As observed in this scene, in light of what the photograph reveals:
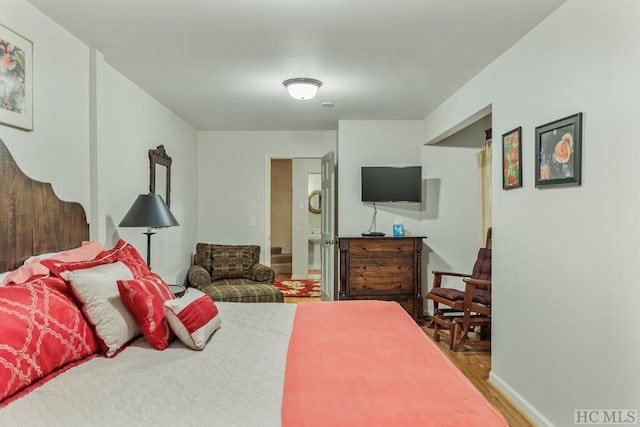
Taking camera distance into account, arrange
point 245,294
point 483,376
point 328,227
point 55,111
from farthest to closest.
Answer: point 328,227, point 245,294, point 483,376, point 55,111

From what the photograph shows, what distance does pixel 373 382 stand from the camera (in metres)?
1.59

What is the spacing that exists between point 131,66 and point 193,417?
9.49ft

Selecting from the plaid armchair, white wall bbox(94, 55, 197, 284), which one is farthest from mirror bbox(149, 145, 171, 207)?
the plaid armchair

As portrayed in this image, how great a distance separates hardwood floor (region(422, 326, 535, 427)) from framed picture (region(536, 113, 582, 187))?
58.8 inches

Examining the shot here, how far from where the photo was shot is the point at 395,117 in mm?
5324

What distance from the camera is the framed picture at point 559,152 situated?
7.53ft

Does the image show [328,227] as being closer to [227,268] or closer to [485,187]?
[227,268]

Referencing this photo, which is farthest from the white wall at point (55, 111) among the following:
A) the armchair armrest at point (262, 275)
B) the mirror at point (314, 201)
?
the mirror at point (314, 201)

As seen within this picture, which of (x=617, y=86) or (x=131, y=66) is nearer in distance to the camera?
(x=617, y=86)

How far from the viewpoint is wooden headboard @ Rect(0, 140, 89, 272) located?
220 cm

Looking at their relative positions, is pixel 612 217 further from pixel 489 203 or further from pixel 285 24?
pixel 489 203

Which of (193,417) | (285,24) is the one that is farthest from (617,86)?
(193,417)

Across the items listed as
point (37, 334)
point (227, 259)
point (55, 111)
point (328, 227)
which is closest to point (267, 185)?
point (328, 227)

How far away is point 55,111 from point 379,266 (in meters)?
3.53
